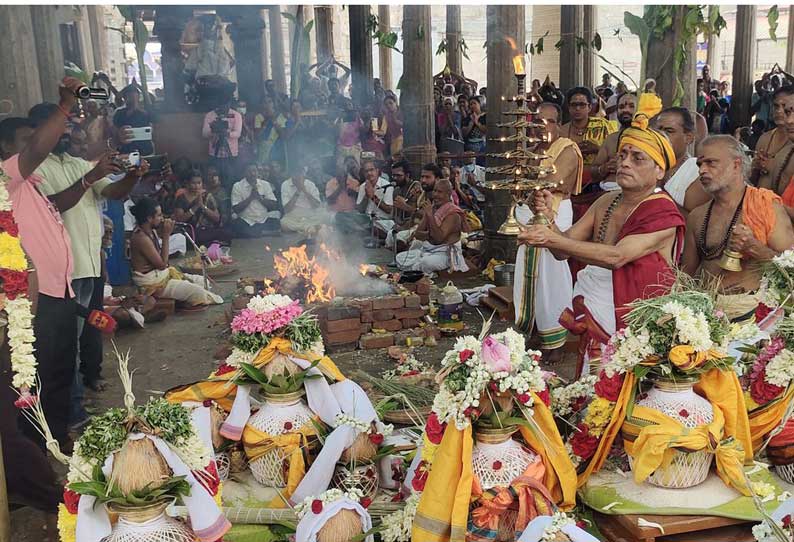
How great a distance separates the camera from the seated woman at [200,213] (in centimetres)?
959

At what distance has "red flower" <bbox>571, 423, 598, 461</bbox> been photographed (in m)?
3.14

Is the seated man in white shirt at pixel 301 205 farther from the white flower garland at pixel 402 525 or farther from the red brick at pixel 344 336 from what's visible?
the white flower garland at pixel 402 525

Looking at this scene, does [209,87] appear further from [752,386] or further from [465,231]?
[752,386]

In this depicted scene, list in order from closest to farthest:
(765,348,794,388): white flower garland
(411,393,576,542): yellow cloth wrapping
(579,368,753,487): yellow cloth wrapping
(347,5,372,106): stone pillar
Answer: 1. (411,393,576,542): yellow cloth wrapping
2. (579,368,753,487): yellow cloth wrapping
3. (765,348,794,388): white flower garland
4. (347,5,372,106): stone pillar

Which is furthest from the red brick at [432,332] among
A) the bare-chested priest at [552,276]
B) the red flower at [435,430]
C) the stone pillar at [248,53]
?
the stone pillar at [248,53]

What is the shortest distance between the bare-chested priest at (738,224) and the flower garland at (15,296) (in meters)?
3.51

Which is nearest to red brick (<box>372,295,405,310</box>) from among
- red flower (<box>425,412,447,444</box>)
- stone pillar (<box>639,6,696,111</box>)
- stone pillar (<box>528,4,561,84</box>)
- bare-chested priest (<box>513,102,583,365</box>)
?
bare-chested priest (<box>513,102,583,365</box>)

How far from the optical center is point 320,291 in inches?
275

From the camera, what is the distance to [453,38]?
63.2 ft

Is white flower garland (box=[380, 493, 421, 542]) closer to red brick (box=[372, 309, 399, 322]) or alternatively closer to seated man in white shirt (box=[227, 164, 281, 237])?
red brick (box=[372, 309, 399, 322])

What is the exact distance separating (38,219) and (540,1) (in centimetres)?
344

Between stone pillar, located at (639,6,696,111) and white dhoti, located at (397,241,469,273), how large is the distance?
3109 mm

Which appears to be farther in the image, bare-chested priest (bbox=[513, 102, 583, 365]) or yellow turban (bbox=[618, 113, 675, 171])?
bare-chested priest (bbox=[513, 102, 583, 365])

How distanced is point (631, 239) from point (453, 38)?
638 inches
